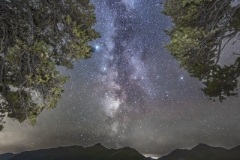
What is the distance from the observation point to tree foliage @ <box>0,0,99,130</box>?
6.88m

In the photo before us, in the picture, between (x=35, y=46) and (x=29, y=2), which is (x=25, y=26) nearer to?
(x=29, y=2)

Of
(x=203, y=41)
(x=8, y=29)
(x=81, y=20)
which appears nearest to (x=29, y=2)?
(x=8, y=29)

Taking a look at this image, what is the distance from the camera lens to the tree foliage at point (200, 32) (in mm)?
7711

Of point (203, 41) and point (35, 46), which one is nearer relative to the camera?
point (35, 46)

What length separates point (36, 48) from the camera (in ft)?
21.1

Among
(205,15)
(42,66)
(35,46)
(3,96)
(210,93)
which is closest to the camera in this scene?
(35,46)

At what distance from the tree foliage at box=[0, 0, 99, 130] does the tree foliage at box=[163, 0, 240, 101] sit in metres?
3.16

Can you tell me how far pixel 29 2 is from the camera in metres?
7.61

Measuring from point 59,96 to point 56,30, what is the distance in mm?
2486

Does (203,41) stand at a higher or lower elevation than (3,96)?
higher

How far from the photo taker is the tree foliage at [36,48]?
6883 mm

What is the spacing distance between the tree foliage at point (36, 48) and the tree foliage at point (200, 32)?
124 inches

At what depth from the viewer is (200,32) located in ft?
25.5

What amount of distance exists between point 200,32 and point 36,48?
17.8 ft
